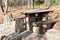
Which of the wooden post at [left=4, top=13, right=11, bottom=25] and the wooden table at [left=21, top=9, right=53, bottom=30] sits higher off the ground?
the wooden table at [left=21, top=9, right=53, bottom=30]

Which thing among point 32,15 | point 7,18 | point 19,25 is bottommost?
point 7,18

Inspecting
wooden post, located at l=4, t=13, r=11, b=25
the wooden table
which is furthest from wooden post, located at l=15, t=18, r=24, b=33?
wooden post, located at l=4, t=13, r=11, b=25

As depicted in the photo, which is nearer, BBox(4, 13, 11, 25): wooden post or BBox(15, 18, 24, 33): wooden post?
BBox(15, 18, 24, 33): wooden post

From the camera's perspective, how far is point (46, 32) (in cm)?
342

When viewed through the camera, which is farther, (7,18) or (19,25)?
(7,18)

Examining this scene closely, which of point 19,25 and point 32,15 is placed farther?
point 32,15

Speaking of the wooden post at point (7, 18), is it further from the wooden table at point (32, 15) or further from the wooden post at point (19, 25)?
the wooden post at point (19, 25)

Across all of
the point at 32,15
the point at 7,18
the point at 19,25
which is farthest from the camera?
the point at 7,18

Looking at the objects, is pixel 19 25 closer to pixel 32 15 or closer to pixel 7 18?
pixel 32 15

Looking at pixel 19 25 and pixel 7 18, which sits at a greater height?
pixel 19 25

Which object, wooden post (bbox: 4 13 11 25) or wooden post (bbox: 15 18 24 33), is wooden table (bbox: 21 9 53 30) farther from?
wooden post (bbox: 4 13 11 25)

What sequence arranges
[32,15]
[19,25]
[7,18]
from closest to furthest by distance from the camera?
[19,25] → [32,15] → [7,18]

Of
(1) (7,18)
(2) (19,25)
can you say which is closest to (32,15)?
A: (2) (19,25)

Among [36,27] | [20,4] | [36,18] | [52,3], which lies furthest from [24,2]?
[36,27]
